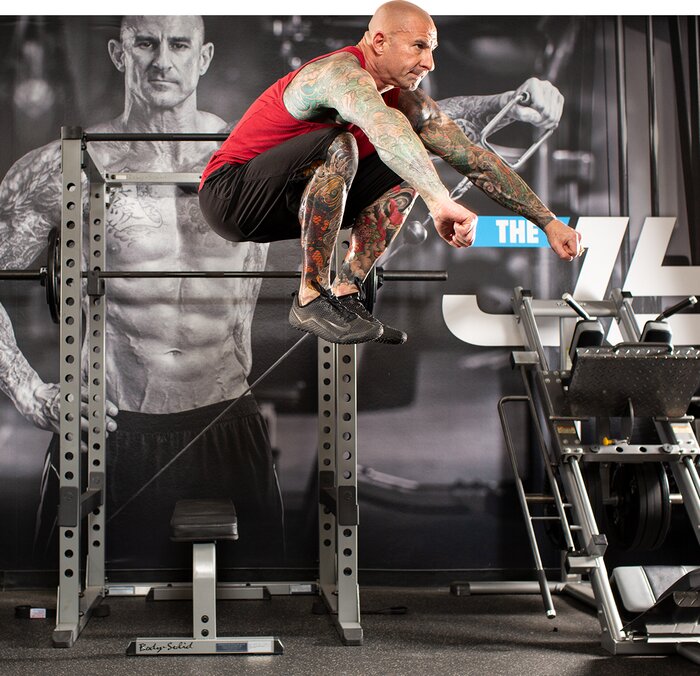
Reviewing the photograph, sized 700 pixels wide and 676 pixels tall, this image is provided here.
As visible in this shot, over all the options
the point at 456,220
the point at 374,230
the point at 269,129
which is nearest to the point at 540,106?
the point at 374,230

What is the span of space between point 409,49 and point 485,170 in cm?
43

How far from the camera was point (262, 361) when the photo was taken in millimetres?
4625

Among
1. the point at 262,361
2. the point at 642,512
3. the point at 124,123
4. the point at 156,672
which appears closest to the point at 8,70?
the point at 124,123

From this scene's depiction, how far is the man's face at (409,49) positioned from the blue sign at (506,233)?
2.39 meters

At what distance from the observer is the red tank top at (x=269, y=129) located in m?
2.51

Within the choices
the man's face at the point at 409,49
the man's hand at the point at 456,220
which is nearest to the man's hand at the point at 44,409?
the man's face at the point at 409,49

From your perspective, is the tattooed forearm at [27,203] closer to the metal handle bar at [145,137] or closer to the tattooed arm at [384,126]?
the metal handle bar at [145,137]

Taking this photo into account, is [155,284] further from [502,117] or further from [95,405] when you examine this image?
[502,117]

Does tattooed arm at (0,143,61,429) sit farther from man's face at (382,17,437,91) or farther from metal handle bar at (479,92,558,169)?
man's face at (382,17,437,91)

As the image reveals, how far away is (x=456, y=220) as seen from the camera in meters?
2.07

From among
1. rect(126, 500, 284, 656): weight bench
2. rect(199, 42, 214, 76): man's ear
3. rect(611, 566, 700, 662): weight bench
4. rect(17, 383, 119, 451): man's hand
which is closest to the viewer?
rect(611, 566, 700, 662): weight bench

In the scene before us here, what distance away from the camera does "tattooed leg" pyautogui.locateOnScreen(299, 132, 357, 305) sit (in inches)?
96.1

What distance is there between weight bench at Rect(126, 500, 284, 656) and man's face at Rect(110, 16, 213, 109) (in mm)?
2201

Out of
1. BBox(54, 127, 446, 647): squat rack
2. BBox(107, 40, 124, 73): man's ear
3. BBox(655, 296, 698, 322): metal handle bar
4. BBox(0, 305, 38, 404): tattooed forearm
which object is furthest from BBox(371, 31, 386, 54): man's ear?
BBox(0, 305, 38, 404): tattooed forearm
